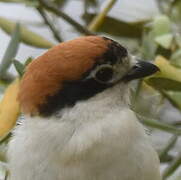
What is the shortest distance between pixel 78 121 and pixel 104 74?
159mm

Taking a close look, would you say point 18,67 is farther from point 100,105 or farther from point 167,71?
point 167,71

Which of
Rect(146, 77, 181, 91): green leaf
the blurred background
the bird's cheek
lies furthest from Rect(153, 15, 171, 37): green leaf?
the bird's cheek

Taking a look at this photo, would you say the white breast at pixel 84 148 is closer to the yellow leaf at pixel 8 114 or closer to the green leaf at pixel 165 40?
the yellow leaf at pixel 8 114

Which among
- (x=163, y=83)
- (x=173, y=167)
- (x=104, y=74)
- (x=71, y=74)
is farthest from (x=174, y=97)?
(x=71, y=74)

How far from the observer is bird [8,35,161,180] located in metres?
2.65

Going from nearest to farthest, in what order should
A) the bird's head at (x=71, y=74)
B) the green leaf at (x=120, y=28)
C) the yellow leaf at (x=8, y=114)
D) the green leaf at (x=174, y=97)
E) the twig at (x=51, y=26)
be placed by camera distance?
1. the bird's head at (x=71, y=74)
2. the yellow leaf at (x=8, y=114)
3. the green leaf at (x=174, y=97)
4. the twig at (x=51, y=26)
5. the green leaf at (x=120, y=28)

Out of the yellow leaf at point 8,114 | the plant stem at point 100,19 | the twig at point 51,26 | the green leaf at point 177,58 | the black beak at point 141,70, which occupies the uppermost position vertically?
the black beak at point 141,70

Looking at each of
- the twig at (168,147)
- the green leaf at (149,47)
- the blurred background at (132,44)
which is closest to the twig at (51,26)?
the blurred background at (132,44)

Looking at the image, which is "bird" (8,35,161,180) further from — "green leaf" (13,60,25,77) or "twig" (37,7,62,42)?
"twig" (37,7,62,42)

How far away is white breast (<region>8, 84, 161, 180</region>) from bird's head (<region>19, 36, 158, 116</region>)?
4cm

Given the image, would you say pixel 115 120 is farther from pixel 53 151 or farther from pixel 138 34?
pixel 138 34

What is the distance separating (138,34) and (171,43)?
38 centimetres

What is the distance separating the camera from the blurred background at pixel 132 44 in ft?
9.86

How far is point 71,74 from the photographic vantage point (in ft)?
8.67
